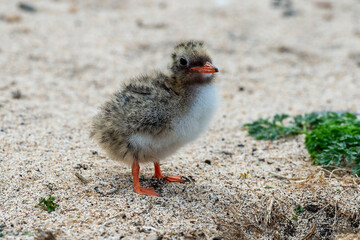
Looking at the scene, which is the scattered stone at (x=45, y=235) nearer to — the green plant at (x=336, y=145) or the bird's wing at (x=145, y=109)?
the bird's wing at (x=145, y=109)

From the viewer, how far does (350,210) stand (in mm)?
3766

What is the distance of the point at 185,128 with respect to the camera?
3693 millimetres

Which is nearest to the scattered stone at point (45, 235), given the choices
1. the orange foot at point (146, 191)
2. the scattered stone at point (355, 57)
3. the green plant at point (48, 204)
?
the green plant at point (48, 204)

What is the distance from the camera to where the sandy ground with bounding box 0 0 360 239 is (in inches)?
139

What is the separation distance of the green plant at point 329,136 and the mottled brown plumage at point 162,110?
129cm

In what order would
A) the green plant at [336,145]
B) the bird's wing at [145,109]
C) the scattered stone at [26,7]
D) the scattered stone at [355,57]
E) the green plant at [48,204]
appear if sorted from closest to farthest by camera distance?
the green plant at [48,204] → the bird's wing at [145,109] → the green plant at [336,145] → the scattered stone at [355,57] → the scattered stone at [26,7]

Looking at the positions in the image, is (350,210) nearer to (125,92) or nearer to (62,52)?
(125,92)

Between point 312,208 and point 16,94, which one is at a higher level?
point 16,94

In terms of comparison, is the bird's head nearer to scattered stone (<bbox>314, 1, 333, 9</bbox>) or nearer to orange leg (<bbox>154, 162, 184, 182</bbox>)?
orange leg (<bbox>154, 162, 184, 182</bbox>)

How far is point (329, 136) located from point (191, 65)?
5.26ft

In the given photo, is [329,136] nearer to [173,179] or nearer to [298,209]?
[298,209]

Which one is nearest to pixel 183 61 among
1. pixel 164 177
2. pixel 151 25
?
pixel 164 177

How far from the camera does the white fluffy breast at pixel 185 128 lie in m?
3.69

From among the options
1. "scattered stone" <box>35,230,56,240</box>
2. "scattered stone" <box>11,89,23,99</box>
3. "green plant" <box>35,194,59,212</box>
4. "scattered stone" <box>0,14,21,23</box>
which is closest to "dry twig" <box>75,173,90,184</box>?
"green plant" <box>35,194,59,212</box>
